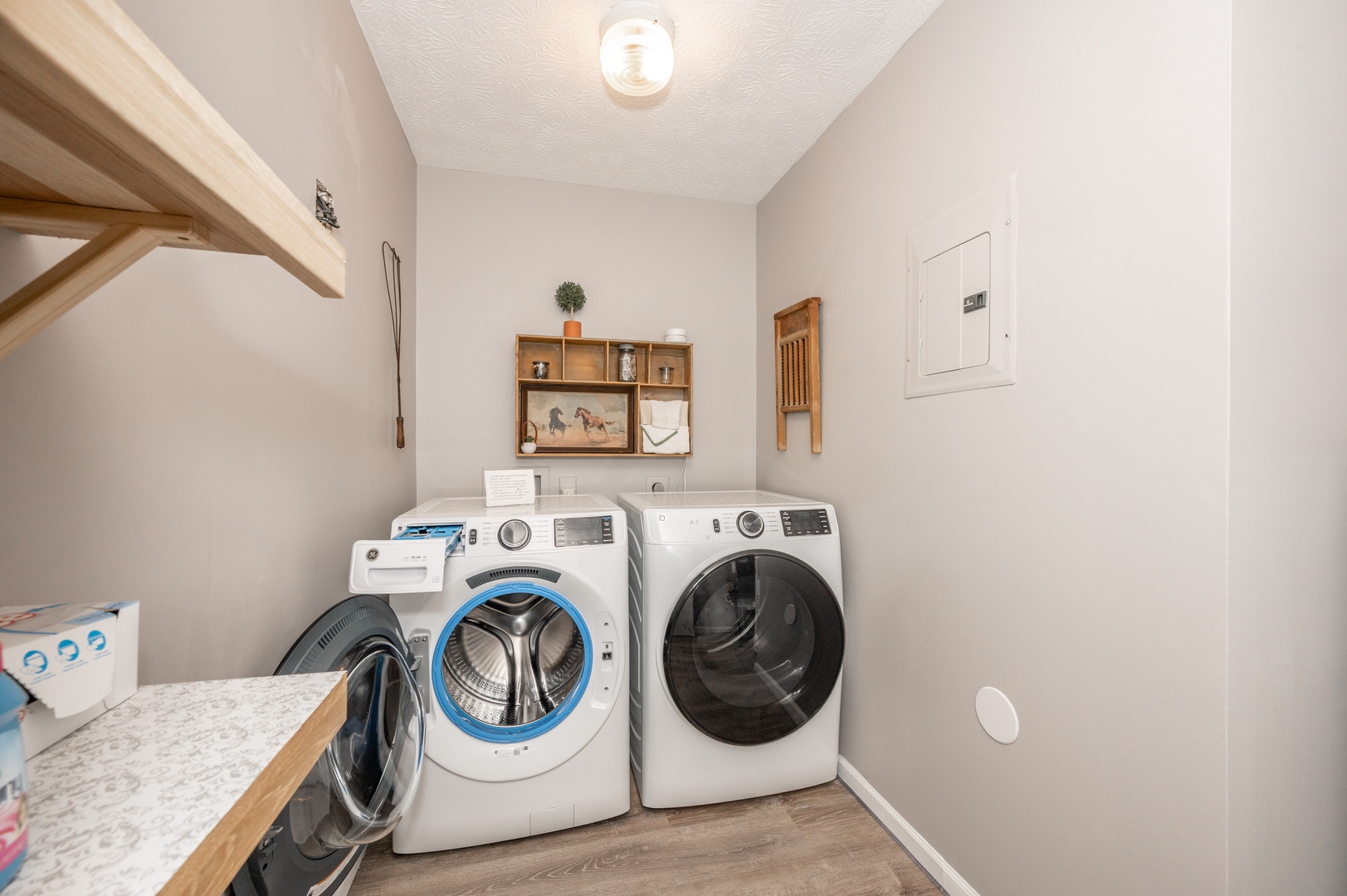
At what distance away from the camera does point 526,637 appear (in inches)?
69.6

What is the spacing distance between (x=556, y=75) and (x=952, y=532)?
2022 mm

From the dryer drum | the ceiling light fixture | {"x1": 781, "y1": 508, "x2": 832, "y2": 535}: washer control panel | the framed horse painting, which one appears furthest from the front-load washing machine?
the ceiling light fixture

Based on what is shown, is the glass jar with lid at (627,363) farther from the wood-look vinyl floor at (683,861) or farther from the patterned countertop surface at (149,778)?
the patterned countertop surface at (149,778)

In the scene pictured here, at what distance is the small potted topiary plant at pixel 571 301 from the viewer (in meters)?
2.51

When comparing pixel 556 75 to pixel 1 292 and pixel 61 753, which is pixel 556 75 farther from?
pixel 61 753

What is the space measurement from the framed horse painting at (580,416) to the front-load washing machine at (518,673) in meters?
0.81

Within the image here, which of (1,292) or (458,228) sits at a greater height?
(458,228)

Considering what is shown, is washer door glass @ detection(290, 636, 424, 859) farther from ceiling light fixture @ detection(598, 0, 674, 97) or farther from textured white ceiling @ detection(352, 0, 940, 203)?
textured white ceiling @ detection(352, 0, 940, 203)

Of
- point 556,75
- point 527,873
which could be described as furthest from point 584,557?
point 556,75

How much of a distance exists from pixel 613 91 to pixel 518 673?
2.11 m

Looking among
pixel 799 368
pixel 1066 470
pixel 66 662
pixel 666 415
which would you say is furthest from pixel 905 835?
pixel 66 662

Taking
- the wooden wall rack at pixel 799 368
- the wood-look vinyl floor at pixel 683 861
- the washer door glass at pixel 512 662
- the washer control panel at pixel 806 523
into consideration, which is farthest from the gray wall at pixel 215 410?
the wooden wall rack at pixel 799 368

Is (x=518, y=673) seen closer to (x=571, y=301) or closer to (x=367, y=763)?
(x=367, y=763)

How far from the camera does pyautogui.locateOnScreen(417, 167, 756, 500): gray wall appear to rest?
2.49m
